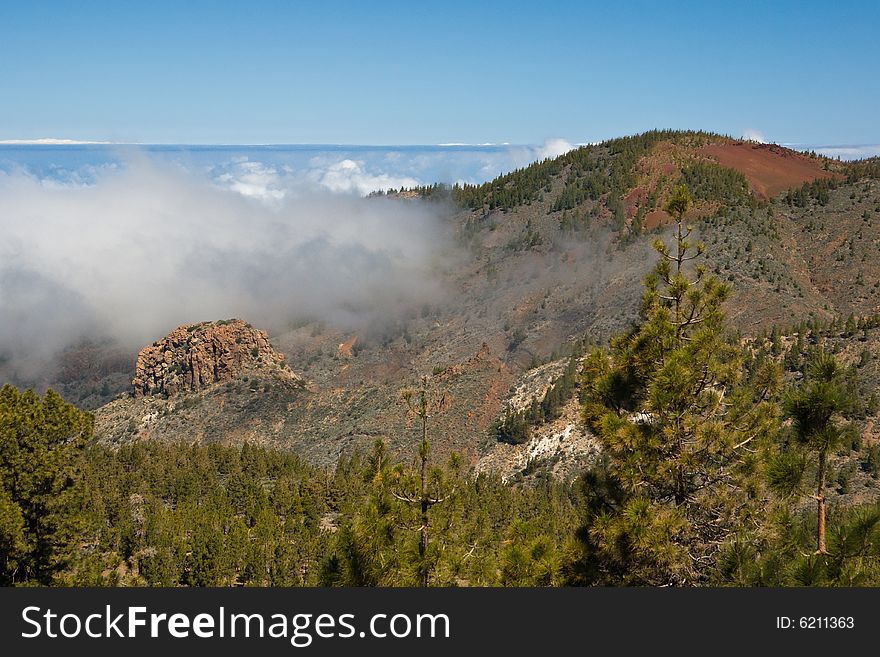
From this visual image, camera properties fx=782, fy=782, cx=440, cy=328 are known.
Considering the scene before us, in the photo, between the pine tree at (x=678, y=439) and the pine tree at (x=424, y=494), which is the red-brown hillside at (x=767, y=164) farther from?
the pine tree at (x=424, y=494)

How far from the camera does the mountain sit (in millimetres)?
93562

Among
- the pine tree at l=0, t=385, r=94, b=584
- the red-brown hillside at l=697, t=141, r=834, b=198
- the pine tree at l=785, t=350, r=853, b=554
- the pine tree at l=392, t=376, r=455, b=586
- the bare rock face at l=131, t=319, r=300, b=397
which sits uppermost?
the red-brown hillside at l=697, t=141, r=834, b=198

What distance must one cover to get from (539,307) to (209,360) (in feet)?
171

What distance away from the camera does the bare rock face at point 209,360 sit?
119 metres

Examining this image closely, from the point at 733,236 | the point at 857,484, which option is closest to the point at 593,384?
the point at 857,484

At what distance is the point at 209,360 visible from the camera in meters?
120

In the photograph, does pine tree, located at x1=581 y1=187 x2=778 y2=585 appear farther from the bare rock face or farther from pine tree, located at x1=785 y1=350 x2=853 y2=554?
the bare rock face

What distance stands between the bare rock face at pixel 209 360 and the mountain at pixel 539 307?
1.18 feet

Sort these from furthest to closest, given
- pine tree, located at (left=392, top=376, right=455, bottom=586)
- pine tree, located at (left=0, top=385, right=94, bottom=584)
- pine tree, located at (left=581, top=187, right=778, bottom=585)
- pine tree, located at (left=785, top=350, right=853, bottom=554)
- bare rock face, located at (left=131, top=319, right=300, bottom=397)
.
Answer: bare rock face, located at (left=131, top=319, right=300, bottom=397) → pine tree, located at (left=0, top=385, right=94, bottom=584) → pine tree, located at (left=392, top=376, right=455, bottom=586) → pine tree, located at (left=581, top=187, right=778, bottom=585) → pine tree, located at (left=785, top=350, right=853, bottom=554)

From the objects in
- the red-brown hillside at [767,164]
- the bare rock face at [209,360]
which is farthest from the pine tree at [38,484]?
the red-brown hillside at [767,164]

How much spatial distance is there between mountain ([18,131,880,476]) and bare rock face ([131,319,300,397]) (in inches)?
14.1

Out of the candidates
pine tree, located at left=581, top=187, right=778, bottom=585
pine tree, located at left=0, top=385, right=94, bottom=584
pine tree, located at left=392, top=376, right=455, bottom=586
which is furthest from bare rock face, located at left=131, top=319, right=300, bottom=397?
pine tree, located at left=581, top=187, right=778, bottom=585

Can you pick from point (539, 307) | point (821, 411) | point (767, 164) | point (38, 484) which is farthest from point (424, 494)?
point (767, 164)

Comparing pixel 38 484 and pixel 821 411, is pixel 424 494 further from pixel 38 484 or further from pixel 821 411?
pixel 38 484
